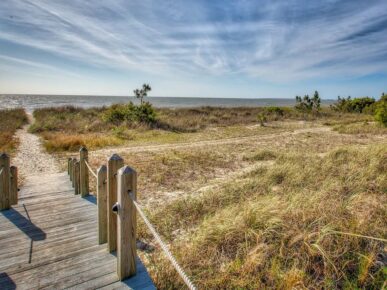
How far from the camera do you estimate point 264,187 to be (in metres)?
6.23

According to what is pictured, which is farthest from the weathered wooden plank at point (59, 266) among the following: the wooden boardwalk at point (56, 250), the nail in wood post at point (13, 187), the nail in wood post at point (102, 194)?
the nail in wood post at point (13, 187)

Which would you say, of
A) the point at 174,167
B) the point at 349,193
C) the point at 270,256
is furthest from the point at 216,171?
the point at 270,256

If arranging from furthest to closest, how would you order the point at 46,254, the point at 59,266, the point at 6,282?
the point at 46,254, the point at 59,266, the point at 6,282

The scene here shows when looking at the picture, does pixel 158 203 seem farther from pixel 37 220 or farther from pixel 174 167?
pixel 174 167

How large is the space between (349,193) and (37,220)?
603 cm

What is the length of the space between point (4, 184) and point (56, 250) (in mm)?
1844

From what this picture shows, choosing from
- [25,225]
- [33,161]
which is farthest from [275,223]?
[33,161]

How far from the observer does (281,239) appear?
11.8 ft

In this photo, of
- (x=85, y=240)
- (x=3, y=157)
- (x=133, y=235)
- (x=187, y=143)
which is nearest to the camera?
(x=133, y=235)

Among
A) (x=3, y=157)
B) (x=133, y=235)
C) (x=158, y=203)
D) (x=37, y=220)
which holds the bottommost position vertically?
(x=158, y=203)

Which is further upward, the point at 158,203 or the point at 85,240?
the point at 85,240

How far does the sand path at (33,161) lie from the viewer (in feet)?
27.6

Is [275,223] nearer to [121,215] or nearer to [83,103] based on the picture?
[121,215]

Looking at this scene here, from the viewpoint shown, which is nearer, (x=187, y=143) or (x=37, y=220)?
(x=37, y=220)
